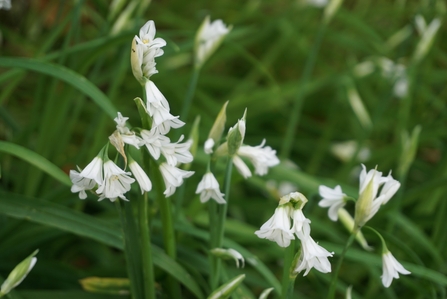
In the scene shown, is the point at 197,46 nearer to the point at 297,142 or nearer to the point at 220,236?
the point at 220,236

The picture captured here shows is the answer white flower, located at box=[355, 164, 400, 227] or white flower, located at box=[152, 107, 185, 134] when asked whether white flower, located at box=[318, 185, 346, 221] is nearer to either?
white flower, located at box=[355, 164, 400, 227]

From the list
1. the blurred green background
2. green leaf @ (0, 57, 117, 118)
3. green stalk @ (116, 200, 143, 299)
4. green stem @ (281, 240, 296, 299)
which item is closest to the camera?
green stem @ (281, 240, 296, 299)

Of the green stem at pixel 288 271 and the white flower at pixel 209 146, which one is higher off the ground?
the white flower at pixel 209 146

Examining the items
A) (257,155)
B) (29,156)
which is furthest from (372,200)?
(29,156)

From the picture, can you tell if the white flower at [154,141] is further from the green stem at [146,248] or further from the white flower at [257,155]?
the white flower at [257,155]

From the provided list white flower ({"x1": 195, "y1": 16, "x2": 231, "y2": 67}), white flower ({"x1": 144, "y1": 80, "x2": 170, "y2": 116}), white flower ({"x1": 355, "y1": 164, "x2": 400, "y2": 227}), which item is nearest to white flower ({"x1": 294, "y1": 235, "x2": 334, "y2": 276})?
white flower ({"x1": 355, "y1": 164, "x2": 400, "y2": 227})

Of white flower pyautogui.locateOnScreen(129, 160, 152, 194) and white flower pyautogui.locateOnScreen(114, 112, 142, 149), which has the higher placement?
white flower pyautogui.locateOnScreen(114, 112, 142, 149)

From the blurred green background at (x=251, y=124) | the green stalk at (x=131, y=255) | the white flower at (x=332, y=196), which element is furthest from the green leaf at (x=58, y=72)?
the white flower at (x=332, y=196)
